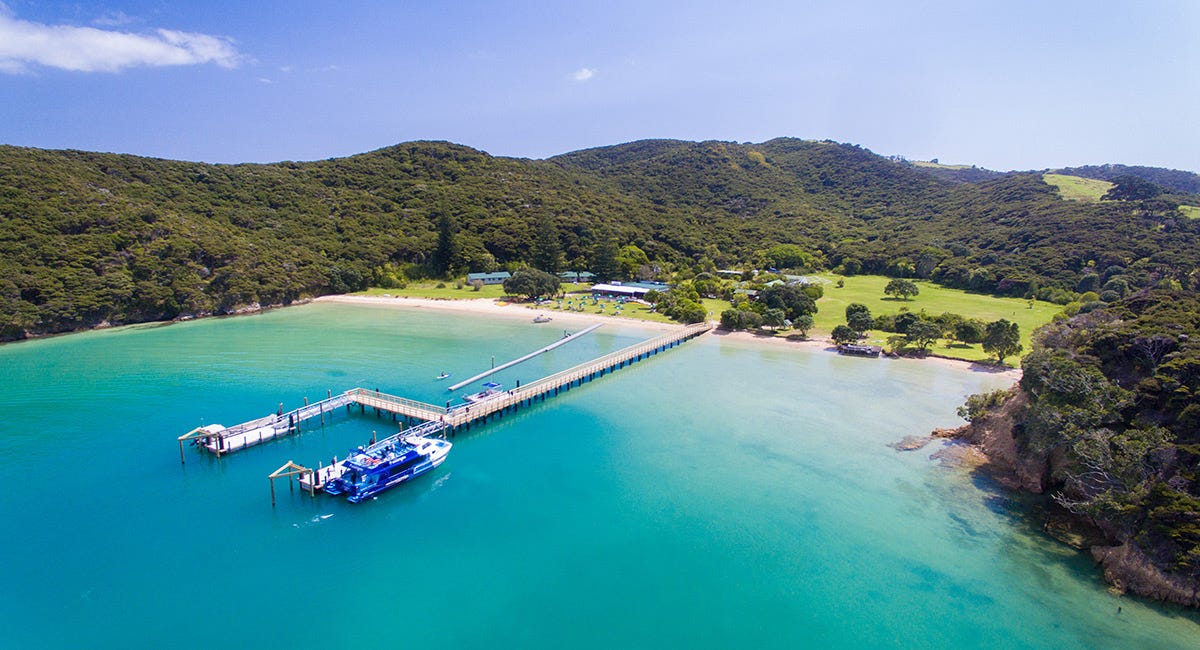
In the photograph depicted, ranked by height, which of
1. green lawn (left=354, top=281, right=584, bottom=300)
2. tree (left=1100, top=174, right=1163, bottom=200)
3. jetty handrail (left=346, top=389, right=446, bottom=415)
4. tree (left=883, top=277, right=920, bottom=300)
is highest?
tree (left=1100, top=174, right=1163, bottom=200)

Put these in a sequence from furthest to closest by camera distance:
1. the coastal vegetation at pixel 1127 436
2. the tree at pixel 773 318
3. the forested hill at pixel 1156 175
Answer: the forested hill at pixel 1156 175 < the tree at pixel 773 318 < the coastal vegetation at pixel 1127 436

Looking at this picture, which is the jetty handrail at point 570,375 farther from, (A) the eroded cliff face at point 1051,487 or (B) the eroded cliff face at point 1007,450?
(B) the eroded cliff face at point 1007,450

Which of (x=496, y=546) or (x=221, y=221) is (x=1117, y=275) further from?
(x=221, y=221)

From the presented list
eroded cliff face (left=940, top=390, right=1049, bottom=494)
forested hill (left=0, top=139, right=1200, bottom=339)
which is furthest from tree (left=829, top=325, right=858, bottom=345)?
forested hill (left=0, top=139, right=1200, bottom=339)

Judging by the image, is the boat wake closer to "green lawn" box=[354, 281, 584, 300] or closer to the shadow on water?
the shadow on water

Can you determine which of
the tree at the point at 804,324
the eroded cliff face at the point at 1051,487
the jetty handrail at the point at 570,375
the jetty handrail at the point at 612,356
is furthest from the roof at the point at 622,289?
the eroded cliff face at the point at 1051,487

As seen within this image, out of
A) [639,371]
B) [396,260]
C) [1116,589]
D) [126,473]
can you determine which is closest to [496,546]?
[126,473]

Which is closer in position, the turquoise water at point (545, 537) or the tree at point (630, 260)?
the turquoise water at point (545, 537)
